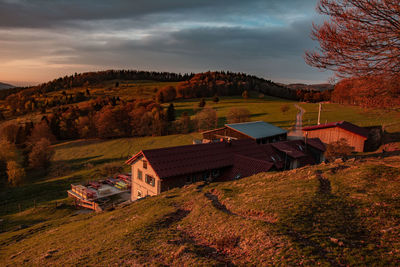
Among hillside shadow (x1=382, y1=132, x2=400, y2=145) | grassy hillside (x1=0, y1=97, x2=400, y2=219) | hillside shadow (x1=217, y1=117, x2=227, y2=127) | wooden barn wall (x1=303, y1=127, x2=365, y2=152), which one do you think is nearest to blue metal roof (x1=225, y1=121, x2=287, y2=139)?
wooden barn wall (x1=303, y1=127, x2=365, y2=152)

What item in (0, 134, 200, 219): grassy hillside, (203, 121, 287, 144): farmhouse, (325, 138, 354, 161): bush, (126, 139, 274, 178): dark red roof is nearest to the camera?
(126, 139, 274, 178): dark red roof

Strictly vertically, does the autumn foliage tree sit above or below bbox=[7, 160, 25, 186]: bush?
above

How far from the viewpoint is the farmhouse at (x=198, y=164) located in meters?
27.8

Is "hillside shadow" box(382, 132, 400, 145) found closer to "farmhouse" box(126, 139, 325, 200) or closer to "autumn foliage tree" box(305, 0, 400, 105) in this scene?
"farmhouse" box(126, 139, 325, 200)

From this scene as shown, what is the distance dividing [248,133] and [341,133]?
19.1 metres

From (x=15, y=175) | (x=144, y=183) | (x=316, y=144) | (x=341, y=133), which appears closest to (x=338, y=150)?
(x=316, y=144)

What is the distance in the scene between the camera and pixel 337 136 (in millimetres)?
48375

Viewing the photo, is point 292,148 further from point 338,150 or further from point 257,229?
point 257,229

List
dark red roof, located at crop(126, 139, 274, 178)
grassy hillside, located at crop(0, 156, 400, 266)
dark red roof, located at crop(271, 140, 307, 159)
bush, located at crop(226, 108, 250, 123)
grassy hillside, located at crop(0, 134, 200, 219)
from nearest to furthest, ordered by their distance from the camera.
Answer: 1. grassy hillside, located at crop(0, 156, 400, 266)
2. dark red roof, located at crop(126, 139, 274, 178)
3. dark red roof, located at crop(271, 140, 307, 159)
4. grassy hillside, located at crop(0, 134, 200, 219)
5. bush, located at crop(226, 108, 250, 123)

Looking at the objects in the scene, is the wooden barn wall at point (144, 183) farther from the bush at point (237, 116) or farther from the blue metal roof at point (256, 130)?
the bush at point (237, 116)

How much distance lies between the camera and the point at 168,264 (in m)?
8.98

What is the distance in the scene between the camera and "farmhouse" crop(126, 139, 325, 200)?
27792mm

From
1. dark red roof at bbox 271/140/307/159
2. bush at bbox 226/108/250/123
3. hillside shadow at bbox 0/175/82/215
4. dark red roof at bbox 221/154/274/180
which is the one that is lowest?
hillside shadow at bbox 0/175/82/215

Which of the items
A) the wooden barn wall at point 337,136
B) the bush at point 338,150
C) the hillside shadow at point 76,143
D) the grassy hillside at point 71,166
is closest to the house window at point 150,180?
the grassy hillside at point 71,166
